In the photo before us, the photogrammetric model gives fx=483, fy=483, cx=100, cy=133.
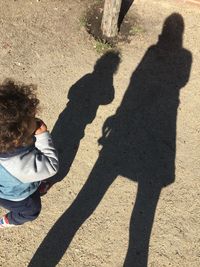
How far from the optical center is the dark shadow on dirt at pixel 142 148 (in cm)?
409

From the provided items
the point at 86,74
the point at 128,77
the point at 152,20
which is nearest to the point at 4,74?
the point at 86,74

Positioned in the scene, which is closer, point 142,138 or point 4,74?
point 142,138

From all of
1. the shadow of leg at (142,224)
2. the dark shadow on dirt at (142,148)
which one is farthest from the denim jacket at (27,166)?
the shadow of leg at (142,224)

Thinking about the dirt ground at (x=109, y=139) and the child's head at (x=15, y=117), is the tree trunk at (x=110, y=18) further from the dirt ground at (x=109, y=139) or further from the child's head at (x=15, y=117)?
the child's head at (x=15, y=117)

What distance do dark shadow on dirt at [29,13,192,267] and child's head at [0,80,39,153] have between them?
136 centimetres

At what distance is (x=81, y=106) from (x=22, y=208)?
163 centimetres

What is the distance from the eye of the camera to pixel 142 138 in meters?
4.72

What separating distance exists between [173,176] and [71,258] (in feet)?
4.00

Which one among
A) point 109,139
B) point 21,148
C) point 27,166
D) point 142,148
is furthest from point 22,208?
point 142,148

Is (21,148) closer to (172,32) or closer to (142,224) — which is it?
(142,224)

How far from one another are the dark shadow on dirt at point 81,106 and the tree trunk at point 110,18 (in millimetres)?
268

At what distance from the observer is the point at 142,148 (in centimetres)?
465

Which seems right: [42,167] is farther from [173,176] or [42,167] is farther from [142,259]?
[173,176]

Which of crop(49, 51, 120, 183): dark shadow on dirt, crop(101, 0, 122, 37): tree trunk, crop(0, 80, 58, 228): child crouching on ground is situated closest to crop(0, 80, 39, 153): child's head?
crop(0, 80, 58, 228): child crouching on ground
